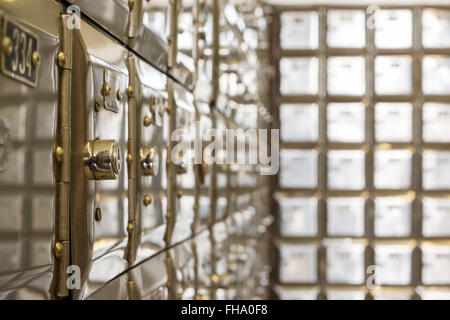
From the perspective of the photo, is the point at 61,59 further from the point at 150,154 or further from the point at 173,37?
the point at 173,37

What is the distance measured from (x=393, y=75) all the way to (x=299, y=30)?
0.46 m

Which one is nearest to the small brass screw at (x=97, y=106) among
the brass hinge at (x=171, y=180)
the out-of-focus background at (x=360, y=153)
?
the brass hinge at (x=171, y=180)

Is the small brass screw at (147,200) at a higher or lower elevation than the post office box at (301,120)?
lower

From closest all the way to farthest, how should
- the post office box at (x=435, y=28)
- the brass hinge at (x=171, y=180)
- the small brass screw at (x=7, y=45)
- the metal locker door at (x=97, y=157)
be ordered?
the small brass screw at (x=7, y=45) < the metal locker door at (x=97, y=157) < the brass hinge at (x=171, y=180) < the post office box at (x=435, y=28)

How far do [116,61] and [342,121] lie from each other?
7.86 feet

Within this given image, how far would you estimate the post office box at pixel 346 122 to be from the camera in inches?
110

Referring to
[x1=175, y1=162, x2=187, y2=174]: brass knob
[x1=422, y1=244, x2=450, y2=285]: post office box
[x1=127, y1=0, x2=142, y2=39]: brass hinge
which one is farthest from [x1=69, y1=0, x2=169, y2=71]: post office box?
[x1=422, y1=244, x2=450, y2=285]: post office box

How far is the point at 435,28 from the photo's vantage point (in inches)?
110

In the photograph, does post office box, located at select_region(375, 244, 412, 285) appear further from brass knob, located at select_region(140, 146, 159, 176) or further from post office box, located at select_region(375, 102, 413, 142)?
brass knob, located at select_region(140, 146, 159, 176)

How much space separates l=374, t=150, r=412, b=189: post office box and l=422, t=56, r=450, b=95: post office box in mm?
298

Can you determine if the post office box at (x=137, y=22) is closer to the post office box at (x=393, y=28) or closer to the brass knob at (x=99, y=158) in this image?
the brass knob at (x=99, y=158)

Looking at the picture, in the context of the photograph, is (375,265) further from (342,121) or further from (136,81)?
(136,81)

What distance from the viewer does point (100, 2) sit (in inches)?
17.5

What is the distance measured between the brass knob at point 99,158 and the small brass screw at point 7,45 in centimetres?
11
